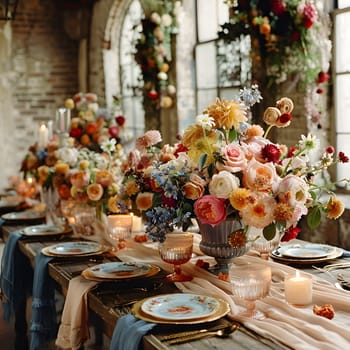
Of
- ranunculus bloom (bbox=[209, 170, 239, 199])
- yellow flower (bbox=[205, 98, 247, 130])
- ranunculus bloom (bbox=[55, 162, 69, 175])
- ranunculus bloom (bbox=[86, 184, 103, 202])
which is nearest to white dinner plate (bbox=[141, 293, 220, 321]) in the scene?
ranunculus bloom (bbox=[209, 170, 239, 199])

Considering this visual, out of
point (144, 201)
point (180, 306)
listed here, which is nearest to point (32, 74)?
point (144, 201)

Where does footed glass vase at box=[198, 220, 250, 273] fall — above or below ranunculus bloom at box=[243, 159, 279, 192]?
below

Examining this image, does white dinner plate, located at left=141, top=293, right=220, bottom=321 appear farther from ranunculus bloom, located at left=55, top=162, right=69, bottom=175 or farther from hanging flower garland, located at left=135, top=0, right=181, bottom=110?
hanging flower garland, located at left=135, top=0, right=181, bottom=110

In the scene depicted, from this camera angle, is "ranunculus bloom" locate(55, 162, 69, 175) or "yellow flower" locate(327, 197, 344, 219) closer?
"yellow flower" locate(327, 197, 344, 219)

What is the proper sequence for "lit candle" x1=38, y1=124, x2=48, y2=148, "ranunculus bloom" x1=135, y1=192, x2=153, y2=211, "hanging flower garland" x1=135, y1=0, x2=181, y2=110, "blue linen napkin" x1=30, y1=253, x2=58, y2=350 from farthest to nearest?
"hanging flower garland" x1=135, y1=0, x2=181, y2=110 → "lit candle" x1=38, y1=124, x2=48, y2=148 → "blue linen napkin" x1=30, y1=253, x2=58, y2=350 → "ranunculus bloom" x1=135, y1=192, x2=153, y2=211

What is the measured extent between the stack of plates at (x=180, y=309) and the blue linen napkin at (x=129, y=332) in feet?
0.07

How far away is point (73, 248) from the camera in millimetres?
2967

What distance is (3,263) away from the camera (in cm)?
353

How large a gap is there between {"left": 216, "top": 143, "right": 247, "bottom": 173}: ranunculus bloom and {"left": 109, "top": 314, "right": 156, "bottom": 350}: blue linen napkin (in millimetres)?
579

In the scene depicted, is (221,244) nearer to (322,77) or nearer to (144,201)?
(144,201)

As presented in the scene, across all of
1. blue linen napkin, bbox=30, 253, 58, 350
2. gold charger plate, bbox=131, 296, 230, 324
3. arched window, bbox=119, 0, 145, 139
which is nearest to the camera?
gold charger plate, bbox=131, 296, 230, 324

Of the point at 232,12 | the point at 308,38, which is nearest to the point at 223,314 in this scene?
the point at 308,38

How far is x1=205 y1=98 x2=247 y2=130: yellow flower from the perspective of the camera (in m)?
2.27

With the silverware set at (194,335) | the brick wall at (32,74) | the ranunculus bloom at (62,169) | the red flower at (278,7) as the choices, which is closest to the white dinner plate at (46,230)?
the ranunculus bloom at (62,169)
